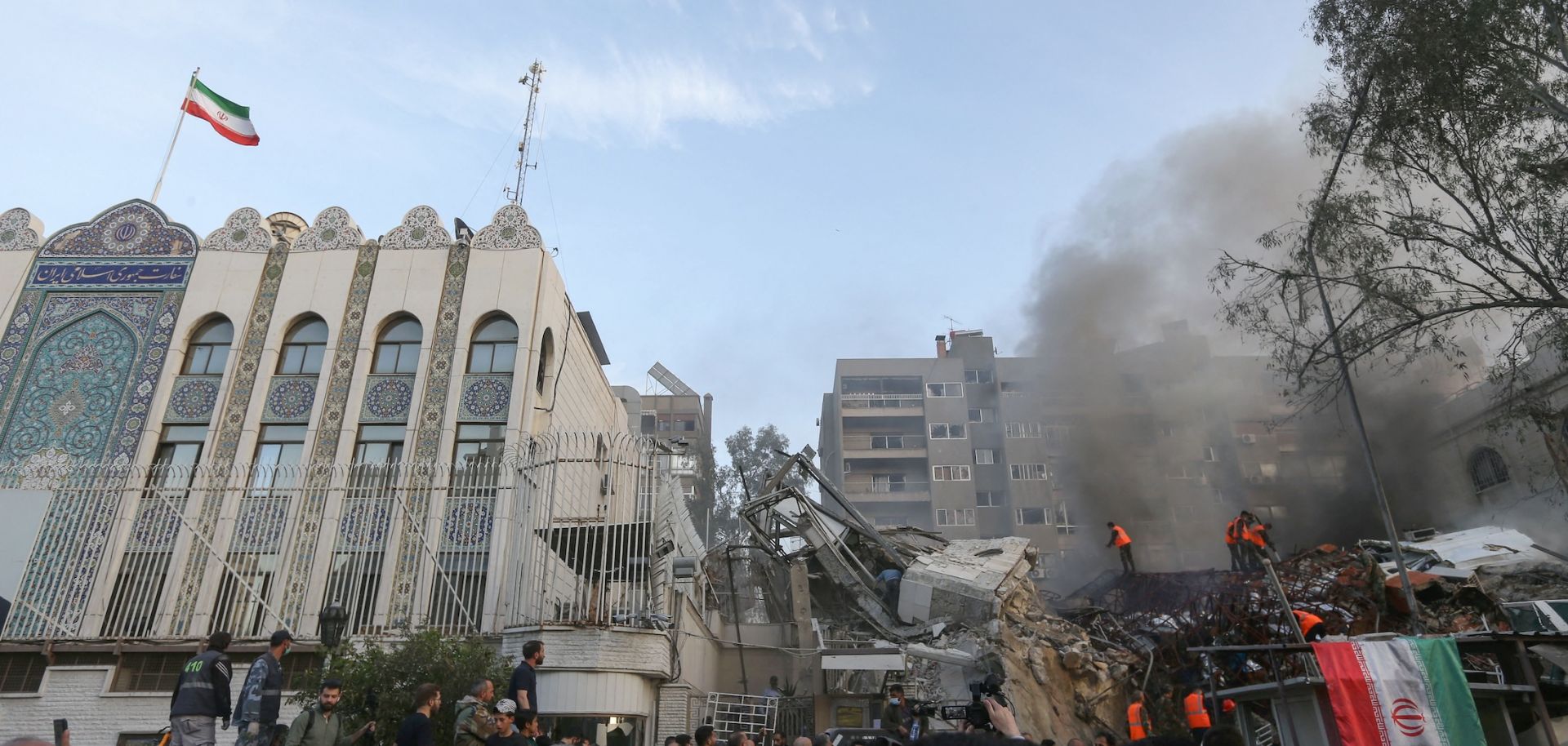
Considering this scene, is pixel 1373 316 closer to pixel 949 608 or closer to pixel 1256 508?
A: pixel 949 608

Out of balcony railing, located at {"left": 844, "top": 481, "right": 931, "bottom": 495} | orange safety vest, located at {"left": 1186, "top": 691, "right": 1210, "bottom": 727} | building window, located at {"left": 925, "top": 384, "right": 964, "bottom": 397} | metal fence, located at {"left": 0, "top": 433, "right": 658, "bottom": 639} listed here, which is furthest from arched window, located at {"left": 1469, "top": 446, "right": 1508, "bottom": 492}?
metal fence, located at {"left": 0, "top": 433, "right": 658, "bottom": 639}

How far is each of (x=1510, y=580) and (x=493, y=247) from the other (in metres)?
20.1

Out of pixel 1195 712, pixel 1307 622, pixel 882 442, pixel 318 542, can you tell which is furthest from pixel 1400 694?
pixel 882 442

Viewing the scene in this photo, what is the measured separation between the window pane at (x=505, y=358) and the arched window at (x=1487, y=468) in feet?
97.6

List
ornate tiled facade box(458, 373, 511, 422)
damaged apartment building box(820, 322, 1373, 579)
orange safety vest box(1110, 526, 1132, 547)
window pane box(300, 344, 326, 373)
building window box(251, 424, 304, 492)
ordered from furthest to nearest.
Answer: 1. damaged apartment building box(820, 322, 1373, 579)
2. orange safety vest box(1110, 526, 1132, 547)
3. window pane box(300, 344, 326, 373)
4. ornate tiled facade box(458, 373, 511, 422)
5. building window box(251, 424, 304, 492)

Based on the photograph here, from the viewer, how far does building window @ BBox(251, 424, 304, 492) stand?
14.9 m

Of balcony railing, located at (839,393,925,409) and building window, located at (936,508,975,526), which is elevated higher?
balcony railing, located at (839,393,925,409)

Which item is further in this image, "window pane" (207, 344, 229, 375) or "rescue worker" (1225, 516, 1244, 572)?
"rescue worker" (1225, 516, 1244, 572)

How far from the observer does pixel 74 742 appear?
11.9 m

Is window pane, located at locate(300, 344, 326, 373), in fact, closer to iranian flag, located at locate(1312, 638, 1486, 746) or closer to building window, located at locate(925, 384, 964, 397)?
iranian flag, located at locate(1312, 638, 1486, 746)

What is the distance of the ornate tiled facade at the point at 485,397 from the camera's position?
50.4ft

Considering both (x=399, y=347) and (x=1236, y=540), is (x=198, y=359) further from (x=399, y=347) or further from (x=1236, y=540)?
(x=1236, y=540)

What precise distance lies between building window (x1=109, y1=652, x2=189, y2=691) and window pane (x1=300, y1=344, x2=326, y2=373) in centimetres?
538

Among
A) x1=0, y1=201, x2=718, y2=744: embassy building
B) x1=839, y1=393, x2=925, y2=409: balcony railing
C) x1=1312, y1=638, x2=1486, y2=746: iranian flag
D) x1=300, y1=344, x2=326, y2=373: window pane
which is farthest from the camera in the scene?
x1=839, y1=393, x2=925, y2=409: balcony railing
